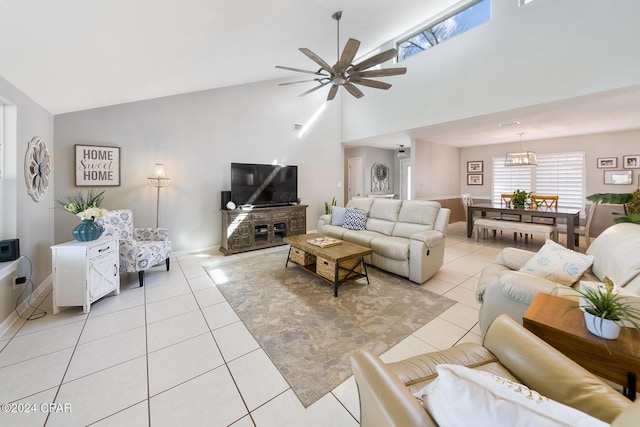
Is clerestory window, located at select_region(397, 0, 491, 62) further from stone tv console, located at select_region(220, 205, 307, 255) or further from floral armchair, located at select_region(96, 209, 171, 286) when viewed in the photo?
floral armchair, located at select_region(96, 209, 171, 286)

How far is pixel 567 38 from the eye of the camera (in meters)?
3.29

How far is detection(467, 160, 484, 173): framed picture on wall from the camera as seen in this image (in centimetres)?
720

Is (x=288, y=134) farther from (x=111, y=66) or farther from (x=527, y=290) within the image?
(x=527, y=290)

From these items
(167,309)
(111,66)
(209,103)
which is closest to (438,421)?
(167,309)

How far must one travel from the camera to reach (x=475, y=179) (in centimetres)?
734

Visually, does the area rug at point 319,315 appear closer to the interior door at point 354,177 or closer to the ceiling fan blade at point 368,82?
the ceiling fan blade at point 368,82

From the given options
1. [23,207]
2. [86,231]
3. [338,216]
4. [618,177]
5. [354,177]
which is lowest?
[86,231]

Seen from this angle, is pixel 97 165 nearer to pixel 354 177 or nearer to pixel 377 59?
pixel 377 59

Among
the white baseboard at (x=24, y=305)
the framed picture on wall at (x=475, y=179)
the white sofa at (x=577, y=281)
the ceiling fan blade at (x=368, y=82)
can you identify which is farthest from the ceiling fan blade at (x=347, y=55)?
the framed picture on wall at (x=475, y=179)

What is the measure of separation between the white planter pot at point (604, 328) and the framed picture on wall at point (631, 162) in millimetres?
6444

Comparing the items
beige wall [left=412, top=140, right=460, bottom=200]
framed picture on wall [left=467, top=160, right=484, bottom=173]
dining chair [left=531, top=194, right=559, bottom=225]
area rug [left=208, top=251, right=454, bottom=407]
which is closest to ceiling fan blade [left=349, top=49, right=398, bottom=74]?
area rug [left=208, top=251, right=454, bottom=407]

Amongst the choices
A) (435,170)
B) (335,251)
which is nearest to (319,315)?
(335,251)

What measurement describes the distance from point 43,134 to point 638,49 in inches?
277

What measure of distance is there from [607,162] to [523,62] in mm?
3767
